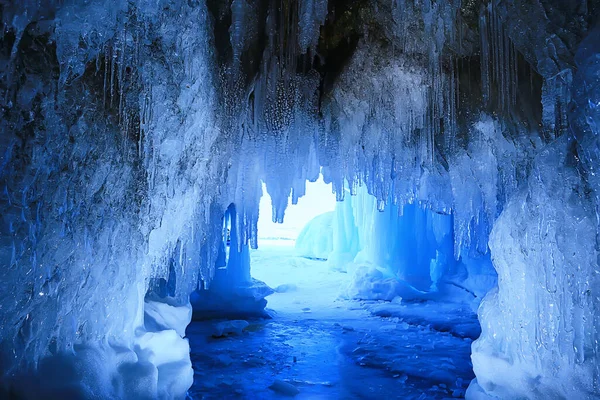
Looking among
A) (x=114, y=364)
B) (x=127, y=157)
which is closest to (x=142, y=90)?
(x=127, y=157)

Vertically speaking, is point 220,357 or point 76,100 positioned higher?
point 76,100

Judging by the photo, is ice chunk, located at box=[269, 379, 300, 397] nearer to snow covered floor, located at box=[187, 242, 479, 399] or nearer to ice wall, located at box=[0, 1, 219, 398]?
snow covered floor, located at box=[187, 242, 479, 399]

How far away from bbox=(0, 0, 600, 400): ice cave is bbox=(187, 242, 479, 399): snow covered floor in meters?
0.07

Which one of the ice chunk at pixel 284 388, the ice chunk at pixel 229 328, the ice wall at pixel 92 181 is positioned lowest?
the ice chunk at pixel 229 328

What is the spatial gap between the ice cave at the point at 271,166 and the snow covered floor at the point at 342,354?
0.23ft

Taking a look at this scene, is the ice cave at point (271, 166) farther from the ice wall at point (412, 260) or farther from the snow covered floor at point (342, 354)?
the ice wall at point (412, 260)

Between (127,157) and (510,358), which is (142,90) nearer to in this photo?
(127,157)

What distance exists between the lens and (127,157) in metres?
4.11

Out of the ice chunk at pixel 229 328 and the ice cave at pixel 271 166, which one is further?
the ice chunk at pixel 229 328

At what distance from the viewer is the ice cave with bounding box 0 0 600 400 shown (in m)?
3.11

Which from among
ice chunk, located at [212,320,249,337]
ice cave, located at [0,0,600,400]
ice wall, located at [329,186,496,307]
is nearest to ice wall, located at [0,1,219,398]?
ice cave, located at [0,0,600,400]

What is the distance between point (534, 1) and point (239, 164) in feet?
19.6

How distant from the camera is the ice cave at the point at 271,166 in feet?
10.2

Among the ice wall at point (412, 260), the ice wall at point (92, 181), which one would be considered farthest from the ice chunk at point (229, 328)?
the ice wall at point (412, 260)
